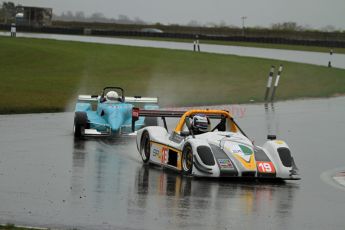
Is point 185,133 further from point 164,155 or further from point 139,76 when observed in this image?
point 139,76

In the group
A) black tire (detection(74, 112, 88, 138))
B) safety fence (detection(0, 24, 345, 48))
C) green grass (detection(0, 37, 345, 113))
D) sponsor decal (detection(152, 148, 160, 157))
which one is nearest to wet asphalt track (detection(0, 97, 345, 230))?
black tire (detection(74, 112, 88, 138))

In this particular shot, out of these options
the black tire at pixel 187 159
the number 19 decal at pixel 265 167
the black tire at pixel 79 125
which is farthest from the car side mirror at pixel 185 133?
the black tire at pixel 79 125

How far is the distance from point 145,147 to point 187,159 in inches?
77.5

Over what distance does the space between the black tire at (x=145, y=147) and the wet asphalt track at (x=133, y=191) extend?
25 centimetres

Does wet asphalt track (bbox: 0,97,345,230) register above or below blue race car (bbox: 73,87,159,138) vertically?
below

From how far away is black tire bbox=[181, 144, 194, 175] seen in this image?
14688mm

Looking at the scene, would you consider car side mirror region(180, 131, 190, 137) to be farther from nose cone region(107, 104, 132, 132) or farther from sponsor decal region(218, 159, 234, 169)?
nose cone region(107, 104, 132, 132)

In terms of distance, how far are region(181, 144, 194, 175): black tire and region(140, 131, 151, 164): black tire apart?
62.4 inches

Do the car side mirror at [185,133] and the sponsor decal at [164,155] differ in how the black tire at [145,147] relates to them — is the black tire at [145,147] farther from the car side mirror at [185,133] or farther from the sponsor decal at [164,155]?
the car side mirror at [185,133]

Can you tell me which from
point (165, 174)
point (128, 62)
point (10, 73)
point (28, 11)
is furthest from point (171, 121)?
point (28, 11)

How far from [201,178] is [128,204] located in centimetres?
273

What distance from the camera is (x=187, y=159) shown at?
1487cm

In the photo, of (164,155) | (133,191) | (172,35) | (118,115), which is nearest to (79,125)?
(118,115)

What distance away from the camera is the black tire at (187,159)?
48.2ft
